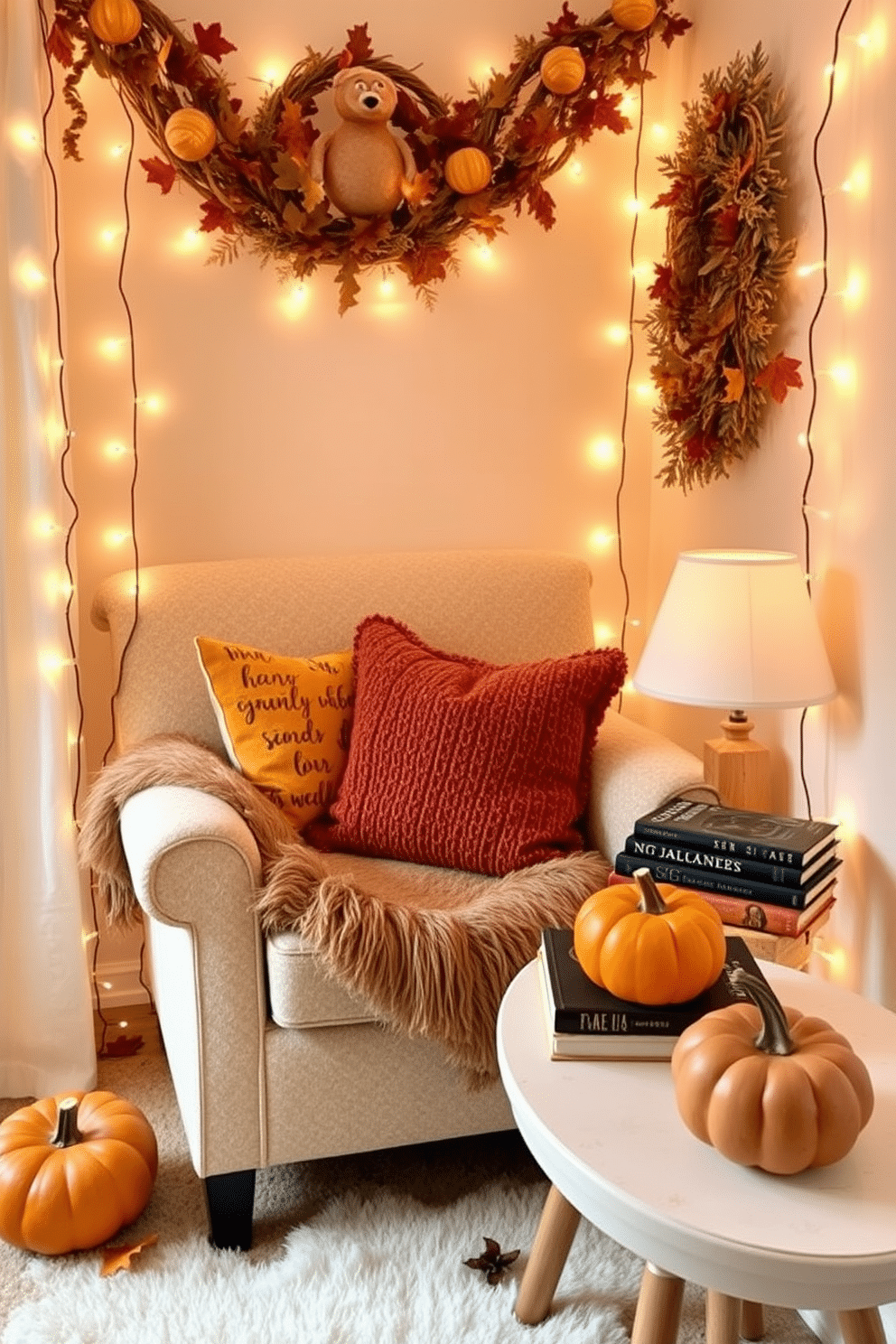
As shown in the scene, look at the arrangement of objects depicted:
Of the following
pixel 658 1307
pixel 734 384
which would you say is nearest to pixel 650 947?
pixel 658 1307

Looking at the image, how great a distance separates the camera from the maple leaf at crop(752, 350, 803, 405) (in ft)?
6.79

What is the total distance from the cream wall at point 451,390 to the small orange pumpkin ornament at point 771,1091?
2.84 feet

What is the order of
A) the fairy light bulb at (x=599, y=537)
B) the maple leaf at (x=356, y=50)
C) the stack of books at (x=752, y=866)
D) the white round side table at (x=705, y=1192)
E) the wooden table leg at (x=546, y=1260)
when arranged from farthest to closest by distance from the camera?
the fairy light bulb at (x=599, y=537), the maple leaf at (x=356, y=50), the stack of books at (x=752, y=866), the wooden table leg at (x=546, y=1260), the white round side table at (x=705, y=1192)

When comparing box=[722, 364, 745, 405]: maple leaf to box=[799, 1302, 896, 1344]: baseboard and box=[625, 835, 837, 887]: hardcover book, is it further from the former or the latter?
box=[799, 1302, 896, 1344]: baseboard

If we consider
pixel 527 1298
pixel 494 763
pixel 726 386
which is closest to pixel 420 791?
pixel 494 763

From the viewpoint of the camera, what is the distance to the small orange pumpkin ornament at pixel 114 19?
214 centimetres

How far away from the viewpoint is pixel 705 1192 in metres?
1.12

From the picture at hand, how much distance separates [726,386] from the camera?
2242 millimetres

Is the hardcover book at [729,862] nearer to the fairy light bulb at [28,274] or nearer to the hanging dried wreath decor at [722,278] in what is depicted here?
the hanging dried wreath decor at [722,278]

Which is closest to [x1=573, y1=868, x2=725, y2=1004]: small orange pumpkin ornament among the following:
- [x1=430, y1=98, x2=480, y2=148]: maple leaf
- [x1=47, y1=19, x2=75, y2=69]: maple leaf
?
[x1=430, y1=98, x2=480, y2=148]: maple leaf

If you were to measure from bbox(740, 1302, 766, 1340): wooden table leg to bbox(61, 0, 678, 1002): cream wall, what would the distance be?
56.4 inches

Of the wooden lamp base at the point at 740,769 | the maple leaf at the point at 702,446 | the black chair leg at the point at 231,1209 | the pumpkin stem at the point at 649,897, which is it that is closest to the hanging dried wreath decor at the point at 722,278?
the maple leaf at the point at 702,446

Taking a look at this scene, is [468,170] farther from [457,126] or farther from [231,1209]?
[231,1209]

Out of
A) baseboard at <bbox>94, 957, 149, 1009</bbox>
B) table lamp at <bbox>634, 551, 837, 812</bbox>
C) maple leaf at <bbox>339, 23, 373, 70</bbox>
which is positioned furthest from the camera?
baseboard at <bbox>94, 957, 149, 1009</bbox>
